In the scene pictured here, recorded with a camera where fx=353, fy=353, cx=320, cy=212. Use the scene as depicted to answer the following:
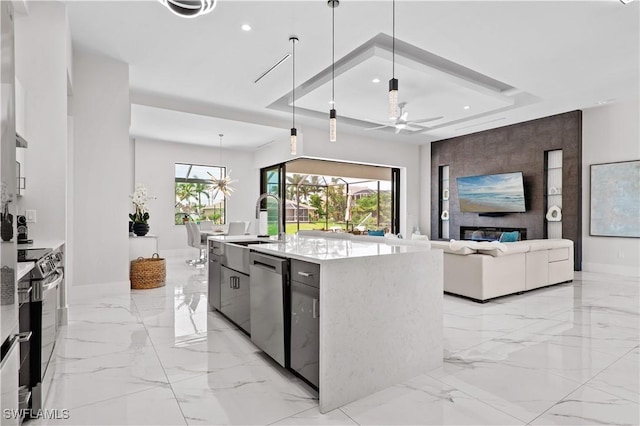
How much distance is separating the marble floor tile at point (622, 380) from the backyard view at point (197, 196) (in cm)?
Answer: 781

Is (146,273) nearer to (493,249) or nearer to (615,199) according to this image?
(493,249)

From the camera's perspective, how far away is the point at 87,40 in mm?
3971

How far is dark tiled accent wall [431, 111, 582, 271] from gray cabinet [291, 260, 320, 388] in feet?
21.3

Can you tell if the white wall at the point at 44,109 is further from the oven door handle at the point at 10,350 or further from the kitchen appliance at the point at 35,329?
the oven door handle at the point at 10,350

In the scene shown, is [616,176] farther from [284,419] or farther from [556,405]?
[284,419]

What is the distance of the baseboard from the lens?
5920 mm

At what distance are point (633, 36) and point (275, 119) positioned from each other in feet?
17.5

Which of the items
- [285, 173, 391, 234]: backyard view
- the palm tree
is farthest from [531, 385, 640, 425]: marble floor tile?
[285, 173, 391, 234]: backyard view

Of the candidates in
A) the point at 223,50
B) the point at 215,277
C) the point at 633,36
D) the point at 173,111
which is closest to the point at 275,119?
the point at 173,111

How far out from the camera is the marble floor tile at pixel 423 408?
Answer: 1.78 meters

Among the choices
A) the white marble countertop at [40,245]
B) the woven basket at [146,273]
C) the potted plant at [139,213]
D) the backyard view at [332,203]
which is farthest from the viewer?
the backyard view at [332,203]

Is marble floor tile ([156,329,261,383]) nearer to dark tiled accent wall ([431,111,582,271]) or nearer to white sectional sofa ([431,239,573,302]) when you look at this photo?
white sectional sofa ([431,239,573,302])

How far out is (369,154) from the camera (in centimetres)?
861

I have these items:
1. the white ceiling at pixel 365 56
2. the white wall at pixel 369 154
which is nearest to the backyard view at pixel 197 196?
the white wall at pixel 369 154
